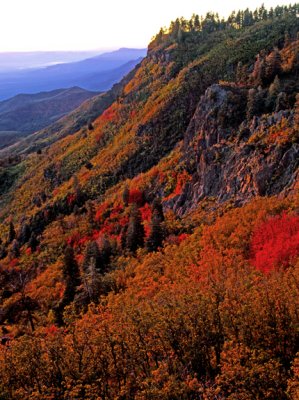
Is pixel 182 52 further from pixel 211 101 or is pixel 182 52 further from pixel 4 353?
pixel 4 353

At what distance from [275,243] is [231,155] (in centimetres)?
3268

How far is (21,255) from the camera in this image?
11788 cm

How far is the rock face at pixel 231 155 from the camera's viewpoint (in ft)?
236

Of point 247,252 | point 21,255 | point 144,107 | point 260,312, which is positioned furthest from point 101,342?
point 144,107

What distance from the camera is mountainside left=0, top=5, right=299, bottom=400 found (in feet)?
119

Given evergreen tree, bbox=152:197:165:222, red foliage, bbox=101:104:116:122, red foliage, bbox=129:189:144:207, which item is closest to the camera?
evergreen tree, bbox=152:197:165:222

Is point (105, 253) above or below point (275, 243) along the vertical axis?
below

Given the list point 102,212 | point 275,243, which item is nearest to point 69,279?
point 102,212

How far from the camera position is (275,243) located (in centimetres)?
5569

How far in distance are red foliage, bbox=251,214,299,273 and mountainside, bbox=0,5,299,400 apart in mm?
236

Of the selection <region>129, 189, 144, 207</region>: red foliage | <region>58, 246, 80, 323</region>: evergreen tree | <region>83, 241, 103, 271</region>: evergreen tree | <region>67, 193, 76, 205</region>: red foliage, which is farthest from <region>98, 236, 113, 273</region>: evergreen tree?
<region>67, 193, 76, 205</region>: red foliage

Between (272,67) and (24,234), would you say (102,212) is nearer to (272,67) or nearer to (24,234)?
(24,234)

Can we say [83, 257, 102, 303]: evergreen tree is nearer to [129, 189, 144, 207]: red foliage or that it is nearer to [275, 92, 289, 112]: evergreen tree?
[129, 189, 144, 207]: red foliage

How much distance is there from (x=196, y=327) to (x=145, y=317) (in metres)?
4.84
